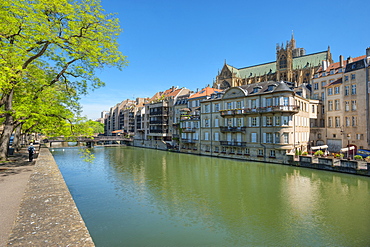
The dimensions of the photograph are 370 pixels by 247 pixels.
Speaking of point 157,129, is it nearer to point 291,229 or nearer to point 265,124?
point 265,124

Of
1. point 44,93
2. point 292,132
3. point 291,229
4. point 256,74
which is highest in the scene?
point 256,74

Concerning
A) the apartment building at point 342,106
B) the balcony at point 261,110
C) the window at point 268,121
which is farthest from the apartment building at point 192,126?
the apartment building at point 342,106

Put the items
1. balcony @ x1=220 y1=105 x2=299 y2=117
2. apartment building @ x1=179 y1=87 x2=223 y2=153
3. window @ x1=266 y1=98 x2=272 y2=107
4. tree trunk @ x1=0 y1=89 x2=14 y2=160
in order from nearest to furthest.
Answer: tree trunk @ x1=0 y1=89 x2=14 y2=160
balcony @ x1=220 y1=105 x2=299 y2=117
window @ x1=266 y1=98 x2=272 y2=107
apartment building @ x1=179 y1=87 x2=223 y2=153

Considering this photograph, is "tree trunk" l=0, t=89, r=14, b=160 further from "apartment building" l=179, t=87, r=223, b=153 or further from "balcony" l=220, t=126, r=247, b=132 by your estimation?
"apartment building" l=179, t=87, r=223, b=153

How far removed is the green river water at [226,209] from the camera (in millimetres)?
12461

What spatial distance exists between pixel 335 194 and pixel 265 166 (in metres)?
15.1

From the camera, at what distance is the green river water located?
12.5 m

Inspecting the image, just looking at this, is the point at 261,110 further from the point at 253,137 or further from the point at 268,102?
the point at 253,137

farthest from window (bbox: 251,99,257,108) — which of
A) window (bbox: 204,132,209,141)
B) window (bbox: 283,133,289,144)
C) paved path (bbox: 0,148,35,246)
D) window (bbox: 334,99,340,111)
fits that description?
paved path (bbox: 0,148,35,246)

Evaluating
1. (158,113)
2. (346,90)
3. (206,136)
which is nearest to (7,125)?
(206,136)

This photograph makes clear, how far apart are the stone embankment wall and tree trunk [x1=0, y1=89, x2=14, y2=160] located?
8.29 metres

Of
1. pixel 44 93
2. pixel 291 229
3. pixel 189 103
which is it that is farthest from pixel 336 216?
pixel 189 103

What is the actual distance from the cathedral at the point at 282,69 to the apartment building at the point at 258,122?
29.9 metres

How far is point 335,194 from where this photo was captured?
806 inches
